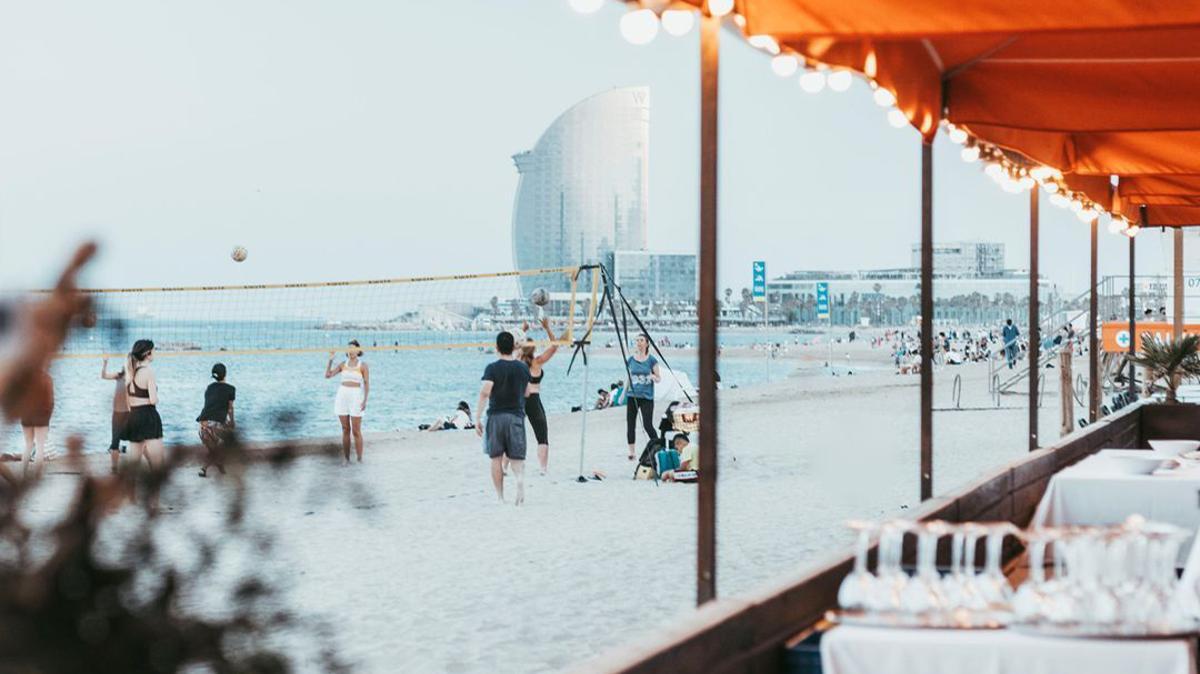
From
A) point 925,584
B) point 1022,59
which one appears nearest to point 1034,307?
point 1022,59

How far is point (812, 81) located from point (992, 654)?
2.24 m

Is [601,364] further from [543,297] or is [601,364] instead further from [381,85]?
[543,297]

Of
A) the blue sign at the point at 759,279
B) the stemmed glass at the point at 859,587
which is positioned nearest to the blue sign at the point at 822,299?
the blue sign at the point at 759,279

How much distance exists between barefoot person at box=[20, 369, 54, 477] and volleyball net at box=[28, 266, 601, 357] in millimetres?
25

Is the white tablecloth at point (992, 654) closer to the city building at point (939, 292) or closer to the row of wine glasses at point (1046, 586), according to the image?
the row of wine glasses at point (1046, 586)

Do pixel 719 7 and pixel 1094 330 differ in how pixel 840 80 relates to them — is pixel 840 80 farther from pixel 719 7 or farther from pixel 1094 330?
pixel 1094 330

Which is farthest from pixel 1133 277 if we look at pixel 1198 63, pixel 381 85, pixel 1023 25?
pixel 381 85

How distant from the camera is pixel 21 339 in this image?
0.84 m

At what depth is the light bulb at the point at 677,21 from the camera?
318cm

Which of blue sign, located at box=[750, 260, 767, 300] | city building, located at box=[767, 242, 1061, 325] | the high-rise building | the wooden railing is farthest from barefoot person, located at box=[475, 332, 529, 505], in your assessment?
city building, located at box=[767, 242, 1061, 325]

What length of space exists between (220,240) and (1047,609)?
53.7 meters

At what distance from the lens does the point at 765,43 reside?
3578mm

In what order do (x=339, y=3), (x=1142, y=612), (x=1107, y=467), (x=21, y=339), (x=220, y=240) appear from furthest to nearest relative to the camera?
(x=339, y=3)
(x=220, y=240)
(x=1107, y=467)
(x=1142, y=612)
(x=21, y=339)

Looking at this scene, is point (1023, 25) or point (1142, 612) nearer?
point (1142, 612)
